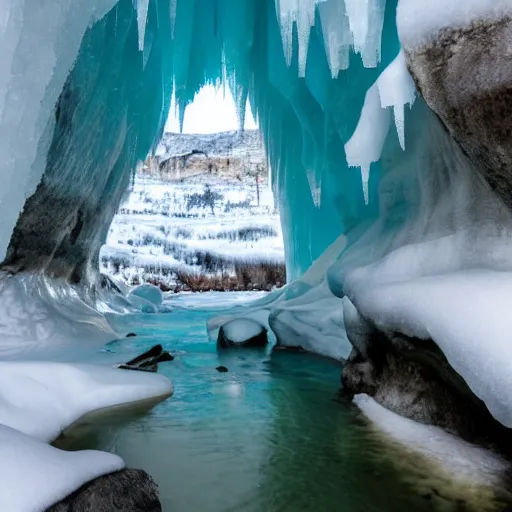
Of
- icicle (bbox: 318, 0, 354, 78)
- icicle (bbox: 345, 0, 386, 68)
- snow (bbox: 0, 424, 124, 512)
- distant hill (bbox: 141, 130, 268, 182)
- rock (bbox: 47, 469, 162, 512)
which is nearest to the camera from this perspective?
snow (bbox: 0, 424, 124, 512)

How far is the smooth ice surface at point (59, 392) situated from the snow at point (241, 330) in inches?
114

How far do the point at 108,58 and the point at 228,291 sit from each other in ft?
48.3

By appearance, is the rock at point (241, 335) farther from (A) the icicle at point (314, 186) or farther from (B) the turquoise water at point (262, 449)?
(A) the icicle at point (314, 186)

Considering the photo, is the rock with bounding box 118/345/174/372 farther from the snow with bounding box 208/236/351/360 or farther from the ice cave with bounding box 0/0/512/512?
the snow with bounding box 208/236/351/360

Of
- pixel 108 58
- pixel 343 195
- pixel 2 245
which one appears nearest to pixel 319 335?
pixel 343 195

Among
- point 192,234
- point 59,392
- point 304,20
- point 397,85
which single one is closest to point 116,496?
point 59,392

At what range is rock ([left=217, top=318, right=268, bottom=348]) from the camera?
7219mm

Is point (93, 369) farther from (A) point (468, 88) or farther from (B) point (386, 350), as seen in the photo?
(A) point (468, 88)

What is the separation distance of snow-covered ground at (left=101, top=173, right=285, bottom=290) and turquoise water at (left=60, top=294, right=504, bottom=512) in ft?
51.8

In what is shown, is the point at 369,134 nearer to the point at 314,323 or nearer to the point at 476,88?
the point at 476,88

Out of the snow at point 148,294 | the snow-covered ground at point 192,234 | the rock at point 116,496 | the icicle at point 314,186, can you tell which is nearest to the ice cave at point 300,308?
the rock at point 116,496

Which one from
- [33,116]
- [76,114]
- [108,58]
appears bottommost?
[33,116]

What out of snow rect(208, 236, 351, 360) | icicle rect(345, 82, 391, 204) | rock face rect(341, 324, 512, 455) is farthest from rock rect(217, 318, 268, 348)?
icicle rect(345, 82, 391, 204)

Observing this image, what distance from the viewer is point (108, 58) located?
271 inches
